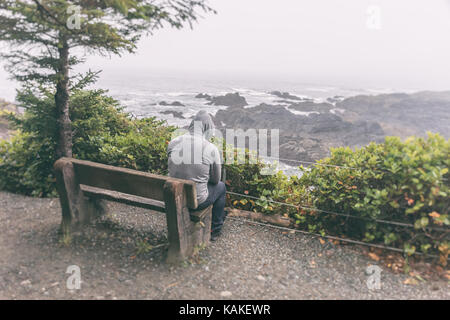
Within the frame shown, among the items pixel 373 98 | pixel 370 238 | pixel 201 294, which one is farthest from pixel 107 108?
pixel 373 98

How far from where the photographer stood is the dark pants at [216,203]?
3839mm

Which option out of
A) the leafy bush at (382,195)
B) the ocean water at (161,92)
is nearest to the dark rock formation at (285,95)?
the ocean water at (161,92)

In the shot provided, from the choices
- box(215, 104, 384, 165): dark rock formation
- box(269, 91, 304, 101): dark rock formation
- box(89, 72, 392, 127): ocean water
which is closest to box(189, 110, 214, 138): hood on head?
box(89, 72, 392, 127): ocean water

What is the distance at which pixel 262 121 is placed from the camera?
25.5m

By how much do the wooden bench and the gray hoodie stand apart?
0.88ft

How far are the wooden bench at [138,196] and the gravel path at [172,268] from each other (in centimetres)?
23

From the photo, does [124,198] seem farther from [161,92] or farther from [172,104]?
[161,92]

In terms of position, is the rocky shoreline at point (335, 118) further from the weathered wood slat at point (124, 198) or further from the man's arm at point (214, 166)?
the man's arm at point (214, 166)

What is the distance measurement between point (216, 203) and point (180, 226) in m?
0.81

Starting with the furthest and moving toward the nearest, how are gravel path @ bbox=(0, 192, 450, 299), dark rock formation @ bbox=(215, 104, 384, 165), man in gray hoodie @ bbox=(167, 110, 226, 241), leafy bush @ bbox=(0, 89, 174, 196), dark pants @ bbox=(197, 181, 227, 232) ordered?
1. dark rock formation @ bbox=(215, 104, 384, 165)
2. leafy bush @ bbox=(0, 89, 174, 196)
3. dark pants @ bbox=(197, 181, 227, 232)
4. man in gray hoodie @ bbox=(167, 110, 226, 241)
5. gravel path @ bbox=(0, 192, 450, 299)

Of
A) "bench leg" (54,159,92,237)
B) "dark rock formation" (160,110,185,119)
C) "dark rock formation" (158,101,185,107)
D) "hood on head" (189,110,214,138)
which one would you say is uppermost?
"dark rock formation" (158,101,185,107)

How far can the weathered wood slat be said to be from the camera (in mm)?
3604

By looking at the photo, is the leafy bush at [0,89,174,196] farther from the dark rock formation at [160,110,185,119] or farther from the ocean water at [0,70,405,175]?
the dark rock formation at [160,110,185,119]

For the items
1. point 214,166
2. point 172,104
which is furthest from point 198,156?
point 172,104
